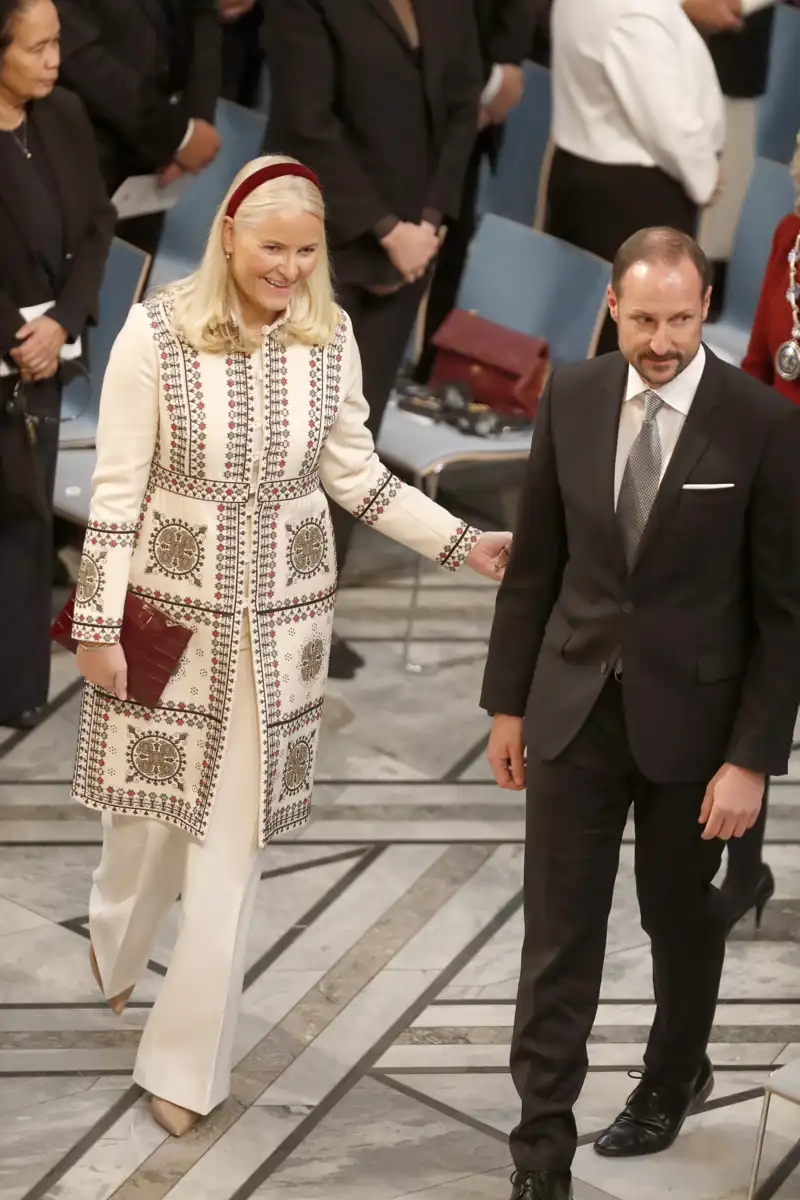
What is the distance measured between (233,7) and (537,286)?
4.58ft

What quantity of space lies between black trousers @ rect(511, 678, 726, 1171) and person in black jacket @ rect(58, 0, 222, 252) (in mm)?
3271

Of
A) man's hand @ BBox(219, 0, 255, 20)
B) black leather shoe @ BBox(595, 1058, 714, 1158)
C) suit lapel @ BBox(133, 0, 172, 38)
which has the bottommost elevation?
black leather shoe @ BBox(595, 1058, 714, 1158)

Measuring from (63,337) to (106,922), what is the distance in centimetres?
168

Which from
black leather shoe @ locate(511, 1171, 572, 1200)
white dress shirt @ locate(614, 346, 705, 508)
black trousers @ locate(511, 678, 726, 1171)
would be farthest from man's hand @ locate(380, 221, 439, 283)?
black leather shoe @ locate(511, 1171, 572, 1200)

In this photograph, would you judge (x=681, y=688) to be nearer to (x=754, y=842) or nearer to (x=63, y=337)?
(x=754, y=842)

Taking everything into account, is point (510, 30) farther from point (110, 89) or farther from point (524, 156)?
point (110, 89)

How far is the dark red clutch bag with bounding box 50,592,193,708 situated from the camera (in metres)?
3.91

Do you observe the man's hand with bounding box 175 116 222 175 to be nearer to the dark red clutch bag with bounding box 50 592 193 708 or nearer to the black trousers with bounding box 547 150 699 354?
the black trousers with bounding box 547 150 699 354

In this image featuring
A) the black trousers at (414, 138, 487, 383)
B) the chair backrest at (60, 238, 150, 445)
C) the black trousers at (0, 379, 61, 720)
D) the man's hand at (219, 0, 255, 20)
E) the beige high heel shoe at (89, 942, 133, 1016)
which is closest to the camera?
the beige high heel shoe at (89, 942, 133, 1016)

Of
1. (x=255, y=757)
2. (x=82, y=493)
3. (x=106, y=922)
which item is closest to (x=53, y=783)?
(x=82, y=493)

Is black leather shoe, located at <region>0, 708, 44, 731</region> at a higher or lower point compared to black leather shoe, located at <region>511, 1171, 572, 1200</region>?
lower

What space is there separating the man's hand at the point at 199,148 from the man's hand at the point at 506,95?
0.89 metres

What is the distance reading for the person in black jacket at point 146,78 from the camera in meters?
6.12

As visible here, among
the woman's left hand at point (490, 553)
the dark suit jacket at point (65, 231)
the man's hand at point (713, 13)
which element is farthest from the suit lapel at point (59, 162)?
the man's hand at point (713, 13)
